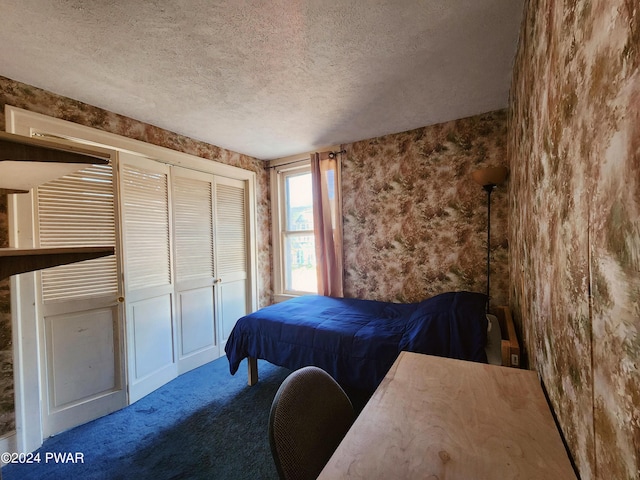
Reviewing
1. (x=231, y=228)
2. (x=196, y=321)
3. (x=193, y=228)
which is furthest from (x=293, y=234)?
(x=196, y=321)

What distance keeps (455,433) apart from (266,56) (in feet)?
6.53

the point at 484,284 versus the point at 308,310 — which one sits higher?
the point at 484,284

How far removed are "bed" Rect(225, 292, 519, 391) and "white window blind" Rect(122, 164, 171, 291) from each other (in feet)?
3.22

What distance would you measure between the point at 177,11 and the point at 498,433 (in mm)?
2101

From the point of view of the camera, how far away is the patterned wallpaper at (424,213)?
2449mm

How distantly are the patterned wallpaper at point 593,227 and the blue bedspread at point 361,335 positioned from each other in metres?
0.78

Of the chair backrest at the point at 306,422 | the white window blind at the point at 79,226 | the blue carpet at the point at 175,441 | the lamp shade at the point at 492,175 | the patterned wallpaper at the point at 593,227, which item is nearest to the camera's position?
the patterned wallpaper at the point at 593,227

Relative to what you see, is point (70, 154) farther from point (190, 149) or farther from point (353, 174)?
point (353, 174)

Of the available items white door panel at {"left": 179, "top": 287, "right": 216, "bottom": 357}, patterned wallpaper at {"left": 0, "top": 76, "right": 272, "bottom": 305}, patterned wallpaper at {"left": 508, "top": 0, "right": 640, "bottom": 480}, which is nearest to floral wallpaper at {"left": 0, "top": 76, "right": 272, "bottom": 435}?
patterned wallpaper at {"left": 0, "top": 76, "right": 272, "bottom": 305}

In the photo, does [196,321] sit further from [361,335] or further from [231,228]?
[361,335]

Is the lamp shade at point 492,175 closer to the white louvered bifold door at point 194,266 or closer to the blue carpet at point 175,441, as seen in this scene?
the blue carpet at point 175,441

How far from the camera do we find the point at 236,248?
11.1ft

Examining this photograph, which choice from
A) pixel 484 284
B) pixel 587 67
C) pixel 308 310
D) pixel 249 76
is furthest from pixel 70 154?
pixel 484 284

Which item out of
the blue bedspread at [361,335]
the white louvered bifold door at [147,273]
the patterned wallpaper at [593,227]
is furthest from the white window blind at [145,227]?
the patterned wallpaper at [593,227]
